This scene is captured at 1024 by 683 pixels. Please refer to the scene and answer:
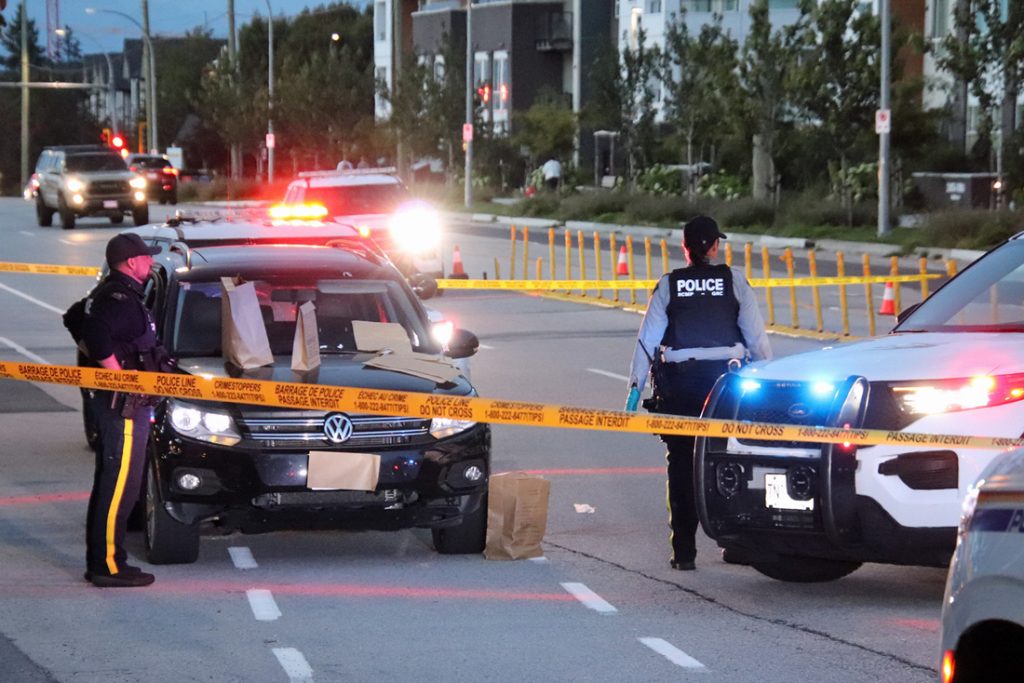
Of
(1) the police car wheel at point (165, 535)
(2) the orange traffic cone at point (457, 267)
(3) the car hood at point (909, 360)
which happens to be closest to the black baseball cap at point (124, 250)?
(1) the police car wheel at point (165, 535)

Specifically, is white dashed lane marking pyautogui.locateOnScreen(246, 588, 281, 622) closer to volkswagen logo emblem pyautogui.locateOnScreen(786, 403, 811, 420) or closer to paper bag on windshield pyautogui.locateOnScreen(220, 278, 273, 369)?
paper bag on windshield pyautogui.locateOnScreen(220, 278, 273, 369)

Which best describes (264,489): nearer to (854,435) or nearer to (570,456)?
(854,435)

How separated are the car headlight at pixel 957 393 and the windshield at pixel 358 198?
1929cm

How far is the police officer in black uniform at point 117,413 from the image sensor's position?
888cm

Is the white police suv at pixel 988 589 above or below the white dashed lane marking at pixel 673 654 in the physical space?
above

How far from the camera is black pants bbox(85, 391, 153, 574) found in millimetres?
8891

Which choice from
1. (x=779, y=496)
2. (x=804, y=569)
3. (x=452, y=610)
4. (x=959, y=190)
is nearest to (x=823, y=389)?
(x=779, y=496)

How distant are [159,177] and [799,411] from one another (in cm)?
6073

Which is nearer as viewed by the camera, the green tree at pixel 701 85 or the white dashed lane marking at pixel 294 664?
the white dashed lane marking at pixel 294 664

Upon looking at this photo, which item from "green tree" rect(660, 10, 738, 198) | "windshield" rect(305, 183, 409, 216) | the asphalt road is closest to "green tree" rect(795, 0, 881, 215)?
"green tree" rect(660, 10, 738, 198)

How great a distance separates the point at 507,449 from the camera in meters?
13.7

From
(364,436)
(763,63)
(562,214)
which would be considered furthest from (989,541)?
(562,214)

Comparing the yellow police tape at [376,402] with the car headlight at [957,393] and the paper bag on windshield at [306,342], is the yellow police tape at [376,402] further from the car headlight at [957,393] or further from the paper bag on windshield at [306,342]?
the car headlight at [957,393]

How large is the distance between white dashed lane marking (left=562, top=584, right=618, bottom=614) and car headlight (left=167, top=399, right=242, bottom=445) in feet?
5.53
